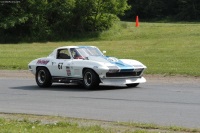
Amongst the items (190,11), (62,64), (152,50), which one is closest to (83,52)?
(62,64)

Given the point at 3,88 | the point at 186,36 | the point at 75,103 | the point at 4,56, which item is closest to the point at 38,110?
the point at 75,103

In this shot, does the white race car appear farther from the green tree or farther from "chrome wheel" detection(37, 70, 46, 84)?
the green tree

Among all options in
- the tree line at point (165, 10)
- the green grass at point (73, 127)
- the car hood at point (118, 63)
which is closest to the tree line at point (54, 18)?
the tree line at point (165, 10)

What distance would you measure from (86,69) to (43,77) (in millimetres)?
2453

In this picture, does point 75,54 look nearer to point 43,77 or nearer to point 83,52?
point 83,52

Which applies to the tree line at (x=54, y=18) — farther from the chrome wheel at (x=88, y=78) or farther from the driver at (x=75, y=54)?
the chrome wheel at (x=88, y=78)

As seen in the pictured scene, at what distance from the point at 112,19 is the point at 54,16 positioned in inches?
251

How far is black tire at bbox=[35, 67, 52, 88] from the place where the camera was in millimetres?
19250

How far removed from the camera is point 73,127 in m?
9.92

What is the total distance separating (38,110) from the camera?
13.1 meters

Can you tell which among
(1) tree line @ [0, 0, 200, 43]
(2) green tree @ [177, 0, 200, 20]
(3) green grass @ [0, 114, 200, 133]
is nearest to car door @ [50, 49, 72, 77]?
(3) green grass @ [0, 114, 200, 133]

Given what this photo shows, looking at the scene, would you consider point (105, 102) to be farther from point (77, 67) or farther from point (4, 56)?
point (4, 56)

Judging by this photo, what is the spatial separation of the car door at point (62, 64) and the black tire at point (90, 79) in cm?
86

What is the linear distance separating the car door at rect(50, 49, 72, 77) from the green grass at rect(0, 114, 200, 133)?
7.17m
